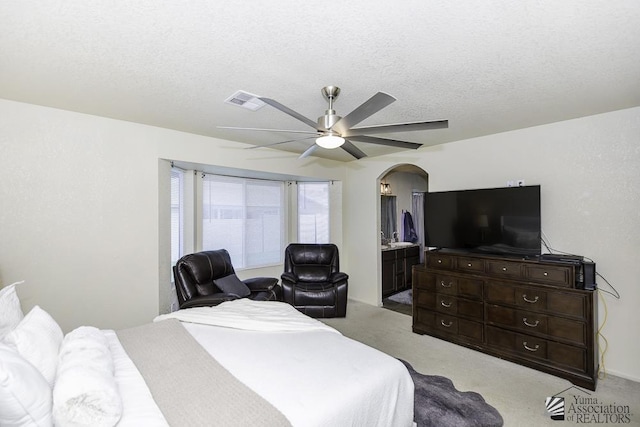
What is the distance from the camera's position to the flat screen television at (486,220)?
3075 millimetres

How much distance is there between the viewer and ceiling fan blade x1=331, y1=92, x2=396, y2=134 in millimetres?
1606

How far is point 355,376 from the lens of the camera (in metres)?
1.51

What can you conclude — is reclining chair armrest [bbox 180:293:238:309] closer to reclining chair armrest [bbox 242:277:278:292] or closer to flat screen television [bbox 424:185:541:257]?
reclining chair armrest [bbox 242:277:278:292]

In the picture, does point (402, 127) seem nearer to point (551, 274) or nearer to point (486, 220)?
point (486, 220)

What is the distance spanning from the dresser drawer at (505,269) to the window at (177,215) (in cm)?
408

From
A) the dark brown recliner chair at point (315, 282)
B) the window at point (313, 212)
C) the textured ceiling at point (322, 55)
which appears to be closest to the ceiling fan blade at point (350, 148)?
the textured ceiling at point (322, 55)

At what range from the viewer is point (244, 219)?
4.94 m

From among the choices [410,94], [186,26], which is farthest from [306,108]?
[186,26]

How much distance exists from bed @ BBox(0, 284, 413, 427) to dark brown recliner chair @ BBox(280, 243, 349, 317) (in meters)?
1.85

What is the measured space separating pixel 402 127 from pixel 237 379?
71.5 inches

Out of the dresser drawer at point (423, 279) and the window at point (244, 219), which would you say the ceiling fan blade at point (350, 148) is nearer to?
the dresser drawer at point (423, 279)

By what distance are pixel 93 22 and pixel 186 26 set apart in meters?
0.47

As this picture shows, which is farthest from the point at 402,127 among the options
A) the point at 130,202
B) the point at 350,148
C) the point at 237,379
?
the point at 130,202
